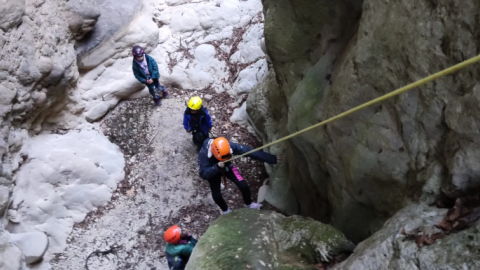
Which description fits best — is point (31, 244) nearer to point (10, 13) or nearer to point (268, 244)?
point (10, 13)

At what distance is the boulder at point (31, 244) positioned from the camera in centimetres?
607

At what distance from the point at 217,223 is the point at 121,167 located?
11.2ft

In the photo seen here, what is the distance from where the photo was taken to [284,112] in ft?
22.3

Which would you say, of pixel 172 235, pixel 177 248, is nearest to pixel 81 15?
pixel 172 235

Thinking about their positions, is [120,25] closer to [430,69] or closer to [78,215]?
[78,215]

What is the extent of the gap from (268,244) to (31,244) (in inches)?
163

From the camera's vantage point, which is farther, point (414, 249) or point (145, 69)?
point (145, 69)

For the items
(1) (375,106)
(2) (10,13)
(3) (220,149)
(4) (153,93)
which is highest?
(1) (375,106)

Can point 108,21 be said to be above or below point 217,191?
above

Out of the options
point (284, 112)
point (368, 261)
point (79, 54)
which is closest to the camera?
point (368, 261)

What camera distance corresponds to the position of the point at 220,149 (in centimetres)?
572

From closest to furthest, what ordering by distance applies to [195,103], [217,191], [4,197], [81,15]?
1. [4,197]
2. [217,191]
3. [195,103]
4. [81,15]

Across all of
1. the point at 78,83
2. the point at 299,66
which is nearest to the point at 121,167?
the point at 78,83

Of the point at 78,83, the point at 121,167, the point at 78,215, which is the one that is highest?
the point at 78,83
